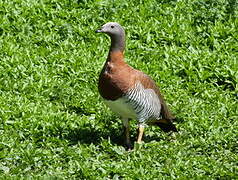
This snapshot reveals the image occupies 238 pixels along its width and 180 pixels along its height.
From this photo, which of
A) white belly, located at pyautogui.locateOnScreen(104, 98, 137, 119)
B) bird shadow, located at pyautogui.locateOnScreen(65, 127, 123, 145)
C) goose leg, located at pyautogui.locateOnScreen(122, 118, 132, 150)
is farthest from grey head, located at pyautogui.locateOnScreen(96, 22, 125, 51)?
bird shadow, located at pyautogui.locateOnScreen(65, 127, 123, 145)

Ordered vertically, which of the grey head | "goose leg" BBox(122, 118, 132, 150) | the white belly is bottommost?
"goose leg" BBox(122, 118, 132, 150)

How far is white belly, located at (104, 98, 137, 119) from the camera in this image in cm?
895

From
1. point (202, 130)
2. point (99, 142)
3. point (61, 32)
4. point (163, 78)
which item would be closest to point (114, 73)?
point (99, 142)

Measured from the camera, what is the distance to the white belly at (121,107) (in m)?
8.95

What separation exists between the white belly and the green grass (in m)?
0.39

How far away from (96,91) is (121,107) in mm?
1762

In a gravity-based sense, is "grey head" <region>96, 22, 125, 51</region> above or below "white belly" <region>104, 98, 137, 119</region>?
above

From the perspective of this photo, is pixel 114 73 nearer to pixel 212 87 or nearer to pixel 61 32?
pixel 212 87

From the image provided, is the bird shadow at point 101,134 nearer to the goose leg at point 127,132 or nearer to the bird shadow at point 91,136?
the bird shadow at point 91,136

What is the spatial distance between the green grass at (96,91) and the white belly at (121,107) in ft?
1.27

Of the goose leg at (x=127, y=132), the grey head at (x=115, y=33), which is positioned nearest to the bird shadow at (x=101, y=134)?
the goose leg at (x=127, y=132)

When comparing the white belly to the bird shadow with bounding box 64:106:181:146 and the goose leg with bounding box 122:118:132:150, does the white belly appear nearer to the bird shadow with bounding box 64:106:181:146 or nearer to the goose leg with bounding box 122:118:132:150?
the goose leg with bounding box 122:118:132:150

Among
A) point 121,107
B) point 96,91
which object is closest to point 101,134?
point 121,107

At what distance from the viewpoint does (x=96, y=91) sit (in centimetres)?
1070
